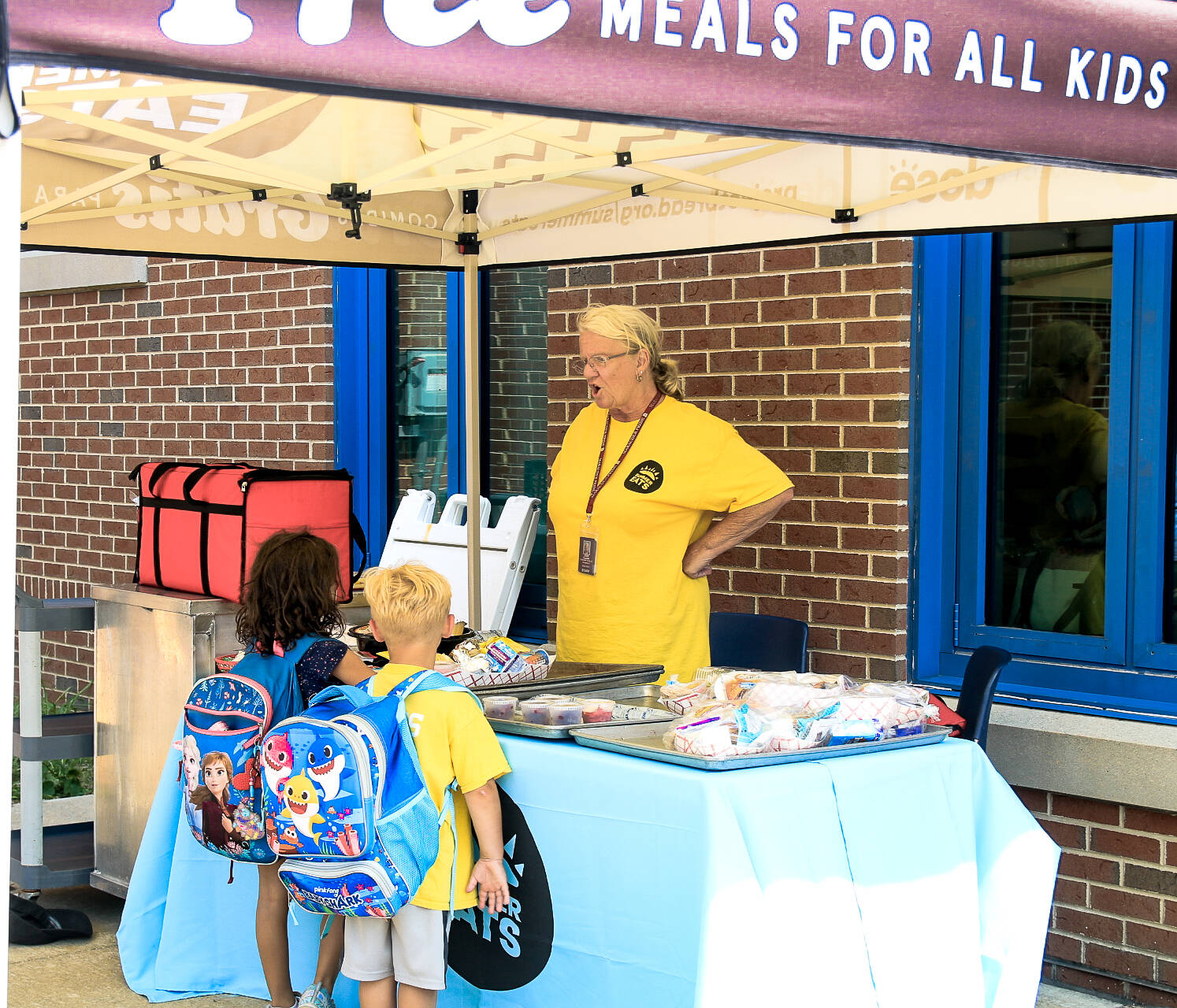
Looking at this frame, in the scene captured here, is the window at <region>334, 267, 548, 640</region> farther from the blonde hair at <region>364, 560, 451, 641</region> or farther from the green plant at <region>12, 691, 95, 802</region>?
the blonde hair at <region>364, 560, 451, 641</region>

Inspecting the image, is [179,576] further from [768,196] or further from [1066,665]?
[1066,665]

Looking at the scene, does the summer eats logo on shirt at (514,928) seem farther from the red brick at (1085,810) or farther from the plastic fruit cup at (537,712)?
the red brick at (1085,810)

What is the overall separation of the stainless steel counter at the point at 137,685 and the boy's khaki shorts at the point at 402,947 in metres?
1.37

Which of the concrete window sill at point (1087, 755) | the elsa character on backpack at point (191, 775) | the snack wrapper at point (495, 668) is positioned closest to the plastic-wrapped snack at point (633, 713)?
the snack wrapper at point (495, 668)

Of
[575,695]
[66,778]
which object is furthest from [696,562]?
[66,778]

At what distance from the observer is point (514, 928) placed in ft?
10.9

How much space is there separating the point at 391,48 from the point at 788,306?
3.36m

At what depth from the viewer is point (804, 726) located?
10.3 ft

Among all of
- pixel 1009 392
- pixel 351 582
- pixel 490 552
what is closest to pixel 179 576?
pixel 351 582

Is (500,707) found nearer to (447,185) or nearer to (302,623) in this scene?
(302,623)

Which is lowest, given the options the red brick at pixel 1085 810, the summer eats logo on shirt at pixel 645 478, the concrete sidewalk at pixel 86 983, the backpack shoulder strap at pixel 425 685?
the concrete sidewalk at pixel 86 983

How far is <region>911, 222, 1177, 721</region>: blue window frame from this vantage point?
175 inches

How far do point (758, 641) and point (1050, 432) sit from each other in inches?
46.4

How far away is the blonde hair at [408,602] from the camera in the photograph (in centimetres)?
328
